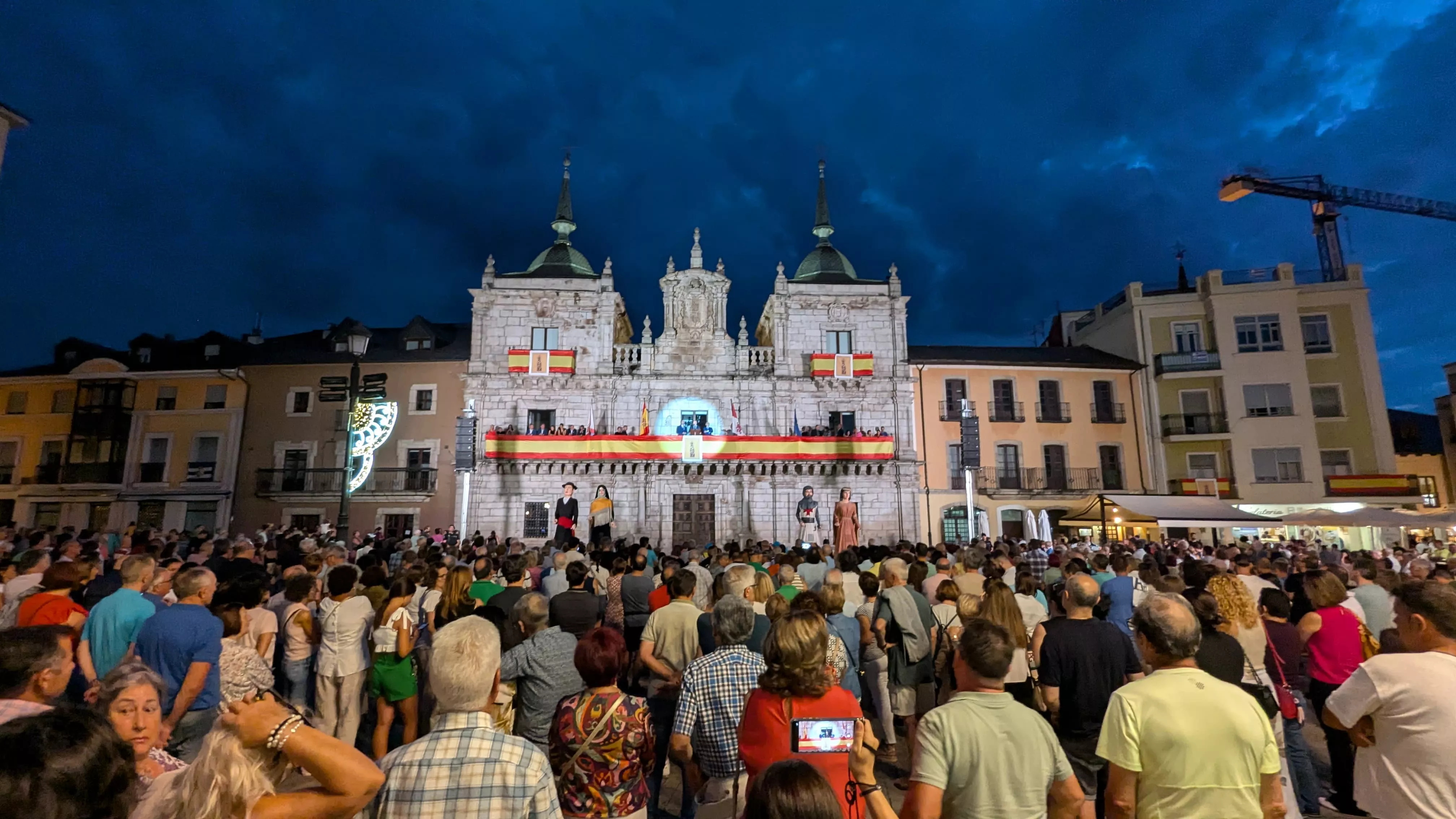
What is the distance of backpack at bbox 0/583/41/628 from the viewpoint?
231 inches

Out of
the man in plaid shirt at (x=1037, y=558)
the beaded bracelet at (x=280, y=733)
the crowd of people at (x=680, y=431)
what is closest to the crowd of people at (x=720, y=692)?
the beaded bracelet at (x=280, y=733)

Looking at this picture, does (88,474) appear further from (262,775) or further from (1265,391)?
(1265,391)

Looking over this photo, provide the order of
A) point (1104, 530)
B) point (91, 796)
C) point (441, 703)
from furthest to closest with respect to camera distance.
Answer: point (1104, 530), point (441, 703), point (91, 796)

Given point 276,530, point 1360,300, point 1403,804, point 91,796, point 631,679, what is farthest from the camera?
point 1360,300

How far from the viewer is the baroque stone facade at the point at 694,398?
91.5ft

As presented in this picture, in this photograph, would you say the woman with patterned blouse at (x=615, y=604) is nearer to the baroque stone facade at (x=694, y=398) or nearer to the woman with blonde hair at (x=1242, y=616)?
the woman with blonde hair at (x=1242, y=616)

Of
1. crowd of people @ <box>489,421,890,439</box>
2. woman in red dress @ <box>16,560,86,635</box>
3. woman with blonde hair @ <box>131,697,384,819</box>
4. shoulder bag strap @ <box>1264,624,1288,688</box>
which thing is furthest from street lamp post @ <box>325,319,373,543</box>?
shoulder bag strap @ <box>1264,624,1288,688</box>

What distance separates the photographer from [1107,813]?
3.22m

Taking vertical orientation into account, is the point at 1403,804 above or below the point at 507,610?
below

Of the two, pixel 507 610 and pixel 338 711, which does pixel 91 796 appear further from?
pixel 338 711

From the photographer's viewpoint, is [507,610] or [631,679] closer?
[507,610]

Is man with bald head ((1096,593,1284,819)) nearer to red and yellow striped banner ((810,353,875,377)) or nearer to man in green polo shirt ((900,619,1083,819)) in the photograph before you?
man in green polo shirt ((900,619,1083,819))

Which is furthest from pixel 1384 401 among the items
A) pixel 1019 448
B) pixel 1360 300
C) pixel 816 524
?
pixel 816 524

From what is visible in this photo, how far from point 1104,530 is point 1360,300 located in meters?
22.5
